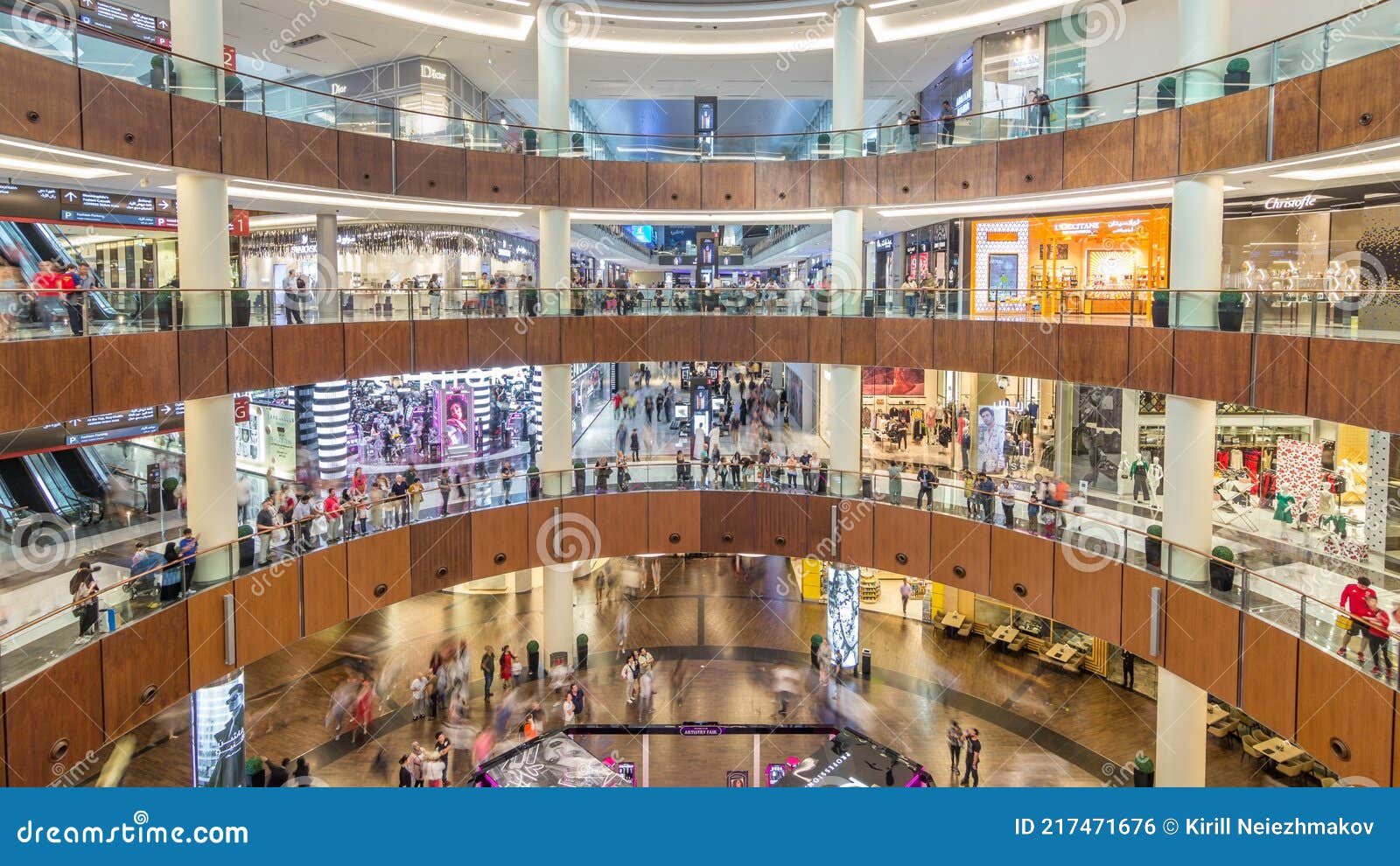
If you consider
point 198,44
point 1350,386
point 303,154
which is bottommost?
point 1350,386

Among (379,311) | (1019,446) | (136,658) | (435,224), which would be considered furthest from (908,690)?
(435,224)

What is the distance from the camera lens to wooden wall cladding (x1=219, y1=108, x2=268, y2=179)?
15.4 m

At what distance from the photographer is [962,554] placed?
738 inches

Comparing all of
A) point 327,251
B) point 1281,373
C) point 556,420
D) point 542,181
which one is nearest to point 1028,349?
point 1281,373

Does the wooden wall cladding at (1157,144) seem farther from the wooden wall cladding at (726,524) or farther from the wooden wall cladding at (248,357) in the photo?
the wooden wall cladding at (248,357)

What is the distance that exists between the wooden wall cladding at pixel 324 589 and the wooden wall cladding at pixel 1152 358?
14.7 m

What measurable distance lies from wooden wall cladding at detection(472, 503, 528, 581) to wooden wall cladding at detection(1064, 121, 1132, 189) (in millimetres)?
13331

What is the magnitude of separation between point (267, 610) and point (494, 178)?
1061 centimetres

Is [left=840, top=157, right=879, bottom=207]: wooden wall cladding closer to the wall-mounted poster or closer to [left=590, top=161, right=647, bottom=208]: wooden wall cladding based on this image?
[left=590, top=161, right=647, bottom=208]: wooden wall cladding

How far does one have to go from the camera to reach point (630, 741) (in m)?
20.0

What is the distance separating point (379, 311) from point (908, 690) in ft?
50.5

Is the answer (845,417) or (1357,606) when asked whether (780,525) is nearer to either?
(845,417)

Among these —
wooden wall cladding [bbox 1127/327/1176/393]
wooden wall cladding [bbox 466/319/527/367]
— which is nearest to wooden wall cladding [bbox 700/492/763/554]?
wooden wall cladding [bbox 466/319/527/367]

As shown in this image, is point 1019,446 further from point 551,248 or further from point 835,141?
point 551,248
